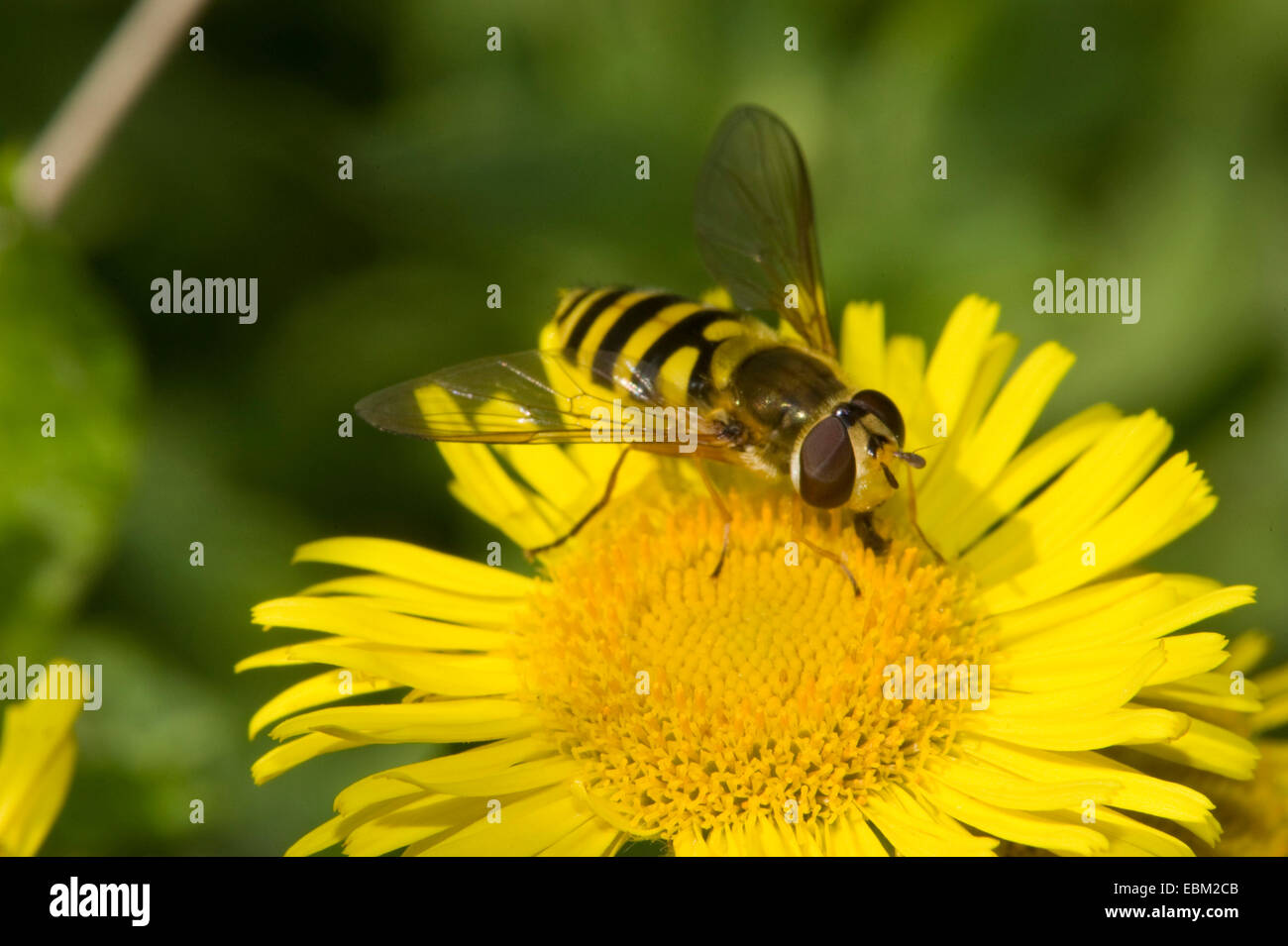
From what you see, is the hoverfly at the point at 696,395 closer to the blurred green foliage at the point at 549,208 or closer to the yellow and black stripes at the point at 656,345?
the yellow and black stripes at the point at 656,345

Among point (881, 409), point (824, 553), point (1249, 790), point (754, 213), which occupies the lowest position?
point (1249, 790)

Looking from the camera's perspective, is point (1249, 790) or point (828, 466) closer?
point (828, 466)

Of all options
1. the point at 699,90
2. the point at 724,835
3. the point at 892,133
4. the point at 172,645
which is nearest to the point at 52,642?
the point at 172,645

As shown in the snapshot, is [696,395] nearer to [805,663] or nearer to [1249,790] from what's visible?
[805,663]

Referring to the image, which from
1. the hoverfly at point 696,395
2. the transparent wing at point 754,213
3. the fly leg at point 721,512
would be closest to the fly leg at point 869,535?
the hoverfly at point 696,395

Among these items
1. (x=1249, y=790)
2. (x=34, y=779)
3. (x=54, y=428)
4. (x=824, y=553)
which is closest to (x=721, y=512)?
(x=824, y=553)

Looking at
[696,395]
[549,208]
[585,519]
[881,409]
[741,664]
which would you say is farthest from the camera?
[549,208]

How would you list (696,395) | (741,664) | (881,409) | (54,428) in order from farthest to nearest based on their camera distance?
(54,428) < (696,395) < (881,409) < (741,664)

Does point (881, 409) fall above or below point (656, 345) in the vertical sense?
below

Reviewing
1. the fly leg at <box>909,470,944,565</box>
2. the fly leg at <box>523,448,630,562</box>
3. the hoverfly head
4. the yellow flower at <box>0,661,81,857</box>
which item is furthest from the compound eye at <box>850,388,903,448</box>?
the yellow flower at <box>0,661,81,857</box>
